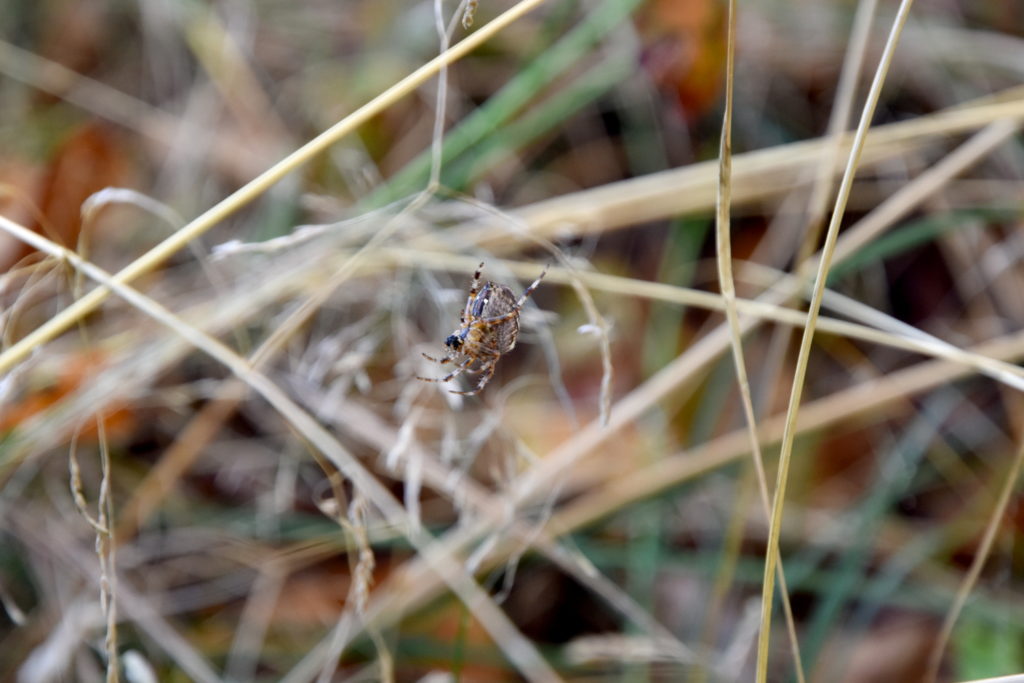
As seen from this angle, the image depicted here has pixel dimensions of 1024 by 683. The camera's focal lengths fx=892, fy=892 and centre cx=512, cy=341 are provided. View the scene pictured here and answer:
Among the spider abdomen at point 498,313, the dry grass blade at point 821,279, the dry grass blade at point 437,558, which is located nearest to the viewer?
the dry grass blade at point 821,279

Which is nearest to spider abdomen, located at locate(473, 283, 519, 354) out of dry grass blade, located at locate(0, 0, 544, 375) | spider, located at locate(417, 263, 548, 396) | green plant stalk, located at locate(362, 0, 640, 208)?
spider, located at locate(417, 263, 548, 396)

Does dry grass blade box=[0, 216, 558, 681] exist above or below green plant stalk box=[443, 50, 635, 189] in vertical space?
below

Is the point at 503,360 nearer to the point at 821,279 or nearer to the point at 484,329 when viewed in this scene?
the point at 484,329

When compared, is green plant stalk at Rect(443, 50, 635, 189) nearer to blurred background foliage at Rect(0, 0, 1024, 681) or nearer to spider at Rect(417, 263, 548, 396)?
blurred background foliage at Rect(0, 0, 1024, 681)

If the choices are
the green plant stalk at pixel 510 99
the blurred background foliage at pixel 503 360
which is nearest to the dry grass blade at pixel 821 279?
the blurred background foliage at pixel 503 360

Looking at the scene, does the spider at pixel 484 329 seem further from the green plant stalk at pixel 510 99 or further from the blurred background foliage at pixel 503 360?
the green plant stalk at pixel 510 99

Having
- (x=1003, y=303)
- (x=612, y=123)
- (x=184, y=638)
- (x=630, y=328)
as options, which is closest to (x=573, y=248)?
(x=630, y=328)

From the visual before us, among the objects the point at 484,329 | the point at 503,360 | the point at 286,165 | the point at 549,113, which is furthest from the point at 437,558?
the point at 549,113

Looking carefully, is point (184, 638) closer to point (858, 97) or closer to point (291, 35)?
point (291, 35)
